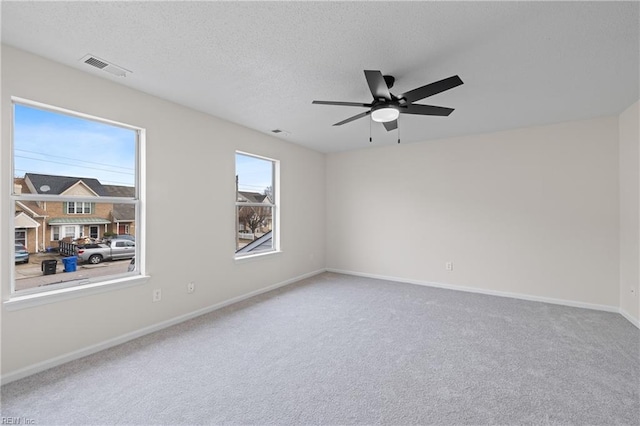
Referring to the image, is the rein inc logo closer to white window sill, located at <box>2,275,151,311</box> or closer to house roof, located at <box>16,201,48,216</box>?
white window sill, located at <box>2,275,151,311</box>

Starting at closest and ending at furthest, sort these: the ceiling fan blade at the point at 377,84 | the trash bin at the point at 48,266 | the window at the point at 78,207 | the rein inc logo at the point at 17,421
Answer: the rein inc logo at the point at 17,421 → the ceiling fan blade at the point at 377,84 → the trash bin at the point at 48,266 → the window at the point at 78,207

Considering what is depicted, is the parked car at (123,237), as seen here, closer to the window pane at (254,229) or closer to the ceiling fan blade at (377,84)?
the window pane at (254,229)

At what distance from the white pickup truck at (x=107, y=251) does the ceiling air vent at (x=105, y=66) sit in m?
1.56

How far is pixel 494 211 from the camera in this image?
428cm

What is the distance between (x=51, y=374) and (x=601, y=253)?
5939 mm

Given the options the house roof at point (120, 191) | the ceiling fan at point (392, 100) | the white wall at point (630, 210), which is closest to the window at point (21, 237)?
the house roof at point (120, 191)

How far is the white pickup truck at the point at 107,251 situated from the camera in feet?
8.55

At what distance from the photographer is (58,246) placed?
246 cm

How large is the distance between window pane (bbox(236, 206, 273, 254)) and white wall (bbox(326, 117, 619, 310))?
5.35ft

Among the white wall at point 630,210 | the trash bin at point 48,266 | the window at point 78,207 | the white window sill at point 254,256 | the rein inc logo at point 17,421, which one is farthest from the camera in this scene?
the white window sill at point 254,256

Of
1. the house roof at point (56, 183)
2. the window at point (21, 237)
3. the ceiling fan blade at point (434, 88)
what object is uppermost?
the ceiling fan blade at point (434, 88)

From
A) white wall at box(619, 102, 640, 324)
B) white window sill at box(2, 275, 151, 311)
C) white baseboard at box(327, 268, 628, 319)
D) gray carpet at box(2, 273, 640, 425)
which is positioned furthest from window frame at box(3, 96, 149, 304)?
white wall at box(619, 102, 640, 324)

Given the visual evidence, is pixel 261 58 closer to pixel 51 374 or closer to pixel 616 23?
pixel 616 23

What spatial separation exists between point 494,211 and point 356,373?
11.2 feet
